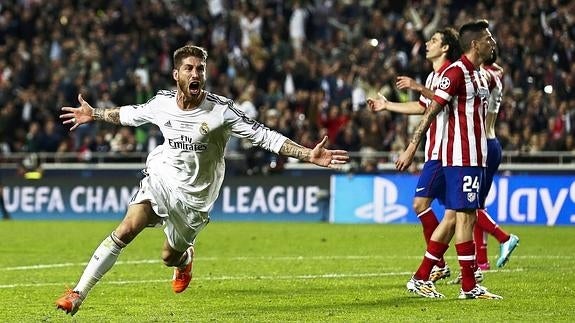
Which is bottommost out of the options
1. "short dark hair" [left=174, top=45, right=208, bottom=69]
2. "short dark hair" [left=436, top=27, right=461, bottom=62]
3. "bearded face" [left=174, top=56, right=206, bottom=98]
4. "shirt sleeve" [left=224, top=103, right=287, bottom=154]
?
"shirt sleeve" [left=224, top=103, right=287, bottom=154]

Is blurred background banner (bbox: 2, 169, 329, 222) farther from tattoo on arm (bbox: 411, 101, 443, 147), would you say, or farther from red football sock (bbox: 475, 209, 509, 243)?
tattoo on arm (bbox: 411, 101, 443, 147)

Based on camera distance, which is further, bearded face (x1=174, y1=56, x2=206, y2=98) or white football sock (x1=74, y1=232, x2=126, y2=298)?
bearded face (x1=174, y1=56, x2=206, y2=98)

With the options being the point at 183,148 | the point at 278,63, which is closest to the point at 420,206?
the point at 183,148

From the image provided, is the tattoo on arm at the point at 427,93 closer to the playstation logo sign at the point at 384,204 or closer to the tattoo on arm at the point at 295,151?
the tattoo on arm at the point at 295,151

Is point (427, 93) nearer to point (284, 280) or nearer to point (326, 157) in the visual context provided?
point (326, 157)

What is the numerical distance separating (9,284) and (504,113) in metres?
14.9

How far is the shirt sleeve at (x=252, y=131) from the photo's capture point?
1062cm

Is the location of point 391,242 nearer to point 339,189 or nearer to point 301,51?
point 339,189

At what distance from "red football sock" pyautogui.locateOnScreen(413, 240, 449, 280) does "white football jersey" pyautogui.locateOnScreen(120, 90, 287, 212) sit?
2201 mm

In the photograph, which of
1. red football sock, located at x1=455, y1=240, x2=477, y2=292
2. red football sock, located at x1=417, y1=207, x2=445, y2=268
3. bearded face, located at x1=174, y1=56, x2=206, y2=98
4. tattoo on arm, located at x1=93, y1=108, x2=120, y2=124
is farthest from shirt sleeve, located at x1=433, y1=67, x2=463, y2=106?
tattoo on arm, located at x1=93, y1=108, x2=120, y2=124

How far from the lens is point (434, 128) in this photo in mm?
12195

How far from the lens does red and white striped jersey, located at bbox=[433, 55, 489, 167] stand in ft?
37.6

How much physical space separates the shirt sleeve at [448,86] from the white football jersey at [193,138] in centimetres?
168

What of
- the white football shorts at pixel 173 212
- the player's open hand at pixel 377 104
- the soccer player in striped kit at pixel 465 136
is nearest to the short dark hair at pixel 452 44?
the soccer player in striped kit at pixel 465 136
